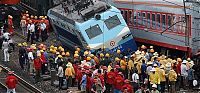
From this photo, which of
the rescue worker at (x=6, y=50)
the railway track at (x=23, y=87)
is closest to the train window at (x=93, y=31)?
the rescue worker at (x=6, y=50)

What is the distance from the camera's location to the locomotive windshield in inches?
1128

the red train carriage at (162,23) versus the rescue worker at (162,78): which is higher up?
the red train carriage at (162,23)

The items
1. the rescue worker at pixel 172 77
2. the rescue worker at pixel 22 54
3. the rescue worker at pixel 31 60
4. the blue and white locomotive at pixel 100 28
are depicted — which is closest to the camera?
the rescue worker at pixel 172 77

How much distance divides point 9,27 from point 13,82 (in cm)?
1287

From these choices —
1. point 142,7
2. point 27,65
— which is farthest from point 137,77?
point 142,7

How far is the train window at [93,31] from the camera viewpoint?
28.6 m

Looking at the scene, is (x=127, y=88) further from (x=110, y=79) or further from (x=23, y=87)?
(x=23, y=87)

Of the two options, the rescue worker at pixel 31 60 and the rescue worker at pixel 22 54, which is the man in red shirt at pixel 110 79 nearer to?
the rescue worker at pixel 31 60

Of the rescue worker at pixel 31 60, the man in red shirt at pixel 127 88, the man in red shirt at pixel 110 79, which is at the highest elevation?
the rescue worker at pixel 31 60

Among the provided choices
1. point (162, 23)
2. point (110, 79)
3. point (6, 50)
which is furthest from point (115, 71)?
point (162, 23)

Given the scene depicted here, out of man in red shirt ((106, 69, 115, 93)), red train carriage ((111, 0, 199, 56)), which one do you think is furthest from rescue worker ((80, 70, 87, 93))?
red train carriage ((111, 0, 199, 56))

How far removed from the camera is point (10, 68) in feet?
86.6

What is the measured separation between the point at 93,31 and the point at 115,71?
8.22m

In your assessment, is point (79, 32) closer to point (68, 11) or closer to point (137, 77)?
point (68, 11)
